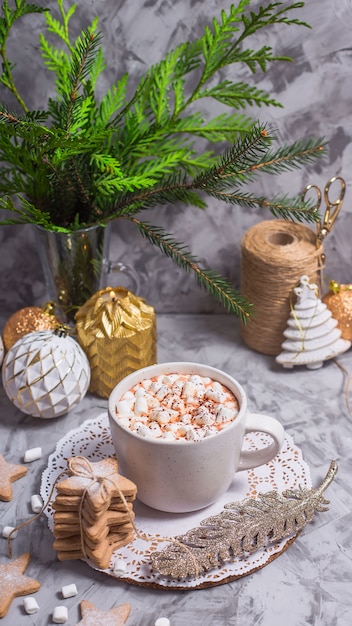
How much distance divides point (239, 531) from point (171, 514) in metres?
0.09

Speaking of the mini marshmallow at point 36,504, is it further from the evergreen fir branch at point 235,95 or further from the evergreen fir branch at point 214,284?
the evergreen fir branch at point 235,95

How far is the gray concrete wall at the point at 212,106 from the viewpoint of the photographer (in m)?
1.12

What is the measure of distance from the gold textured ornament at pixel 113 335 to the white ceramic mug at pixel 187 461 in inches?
6.3

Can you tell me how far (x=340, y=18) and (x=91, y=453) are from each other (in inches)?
27.5

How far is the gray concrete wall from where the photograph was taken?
1.12 metres

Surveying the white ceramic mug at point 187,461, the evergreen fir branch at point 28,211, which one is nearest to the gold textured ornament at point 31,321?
the evergreen fir branch at point 28,211

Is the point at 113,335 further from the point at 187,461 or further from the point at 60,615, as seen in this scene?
the point at 60,615

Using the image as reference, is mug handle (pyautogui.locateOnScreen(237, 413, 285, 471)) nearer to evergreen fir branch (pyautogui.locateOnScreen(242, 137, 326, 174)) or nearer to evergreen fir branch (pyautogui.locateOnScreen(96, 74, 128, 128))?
evergreen fir branch (pyautogui.locateOnScreen(242, 137, 326, 174))

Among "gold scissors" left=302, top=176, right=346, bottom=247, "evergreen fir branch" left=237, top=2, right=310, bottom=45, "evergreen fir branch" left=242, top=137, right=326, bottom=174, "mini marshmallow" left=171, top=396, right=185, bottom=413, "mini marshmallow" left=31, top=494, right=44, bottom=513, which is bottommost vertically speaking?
"mini marshmallow" left=31, top=494, right=44, bottom=513

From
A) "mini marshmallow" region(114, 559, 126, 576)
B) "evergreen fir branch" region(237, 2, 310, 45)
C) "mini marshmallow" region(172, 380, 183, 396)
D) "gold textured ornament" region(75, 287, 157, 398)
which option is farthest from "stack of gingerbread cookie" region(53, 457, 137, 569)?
"evergreen fir branch" region(237, 2, 310, 45)

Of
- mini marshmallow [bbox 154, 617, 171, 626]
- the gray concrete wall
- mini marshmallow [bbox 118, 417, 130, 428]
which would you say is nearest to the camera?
mini marshmallow [bbox 154, 617, 171, 626]

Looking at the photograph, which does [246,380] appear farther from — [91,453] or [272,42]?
[272,42]

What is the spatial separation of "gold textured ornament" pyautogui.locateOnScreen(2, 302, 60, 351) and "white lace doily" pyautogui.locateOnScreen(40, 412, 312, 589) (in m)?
0.18

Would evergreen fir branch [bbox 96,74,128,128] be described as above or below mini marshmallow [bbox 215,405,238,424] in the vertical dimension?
above
